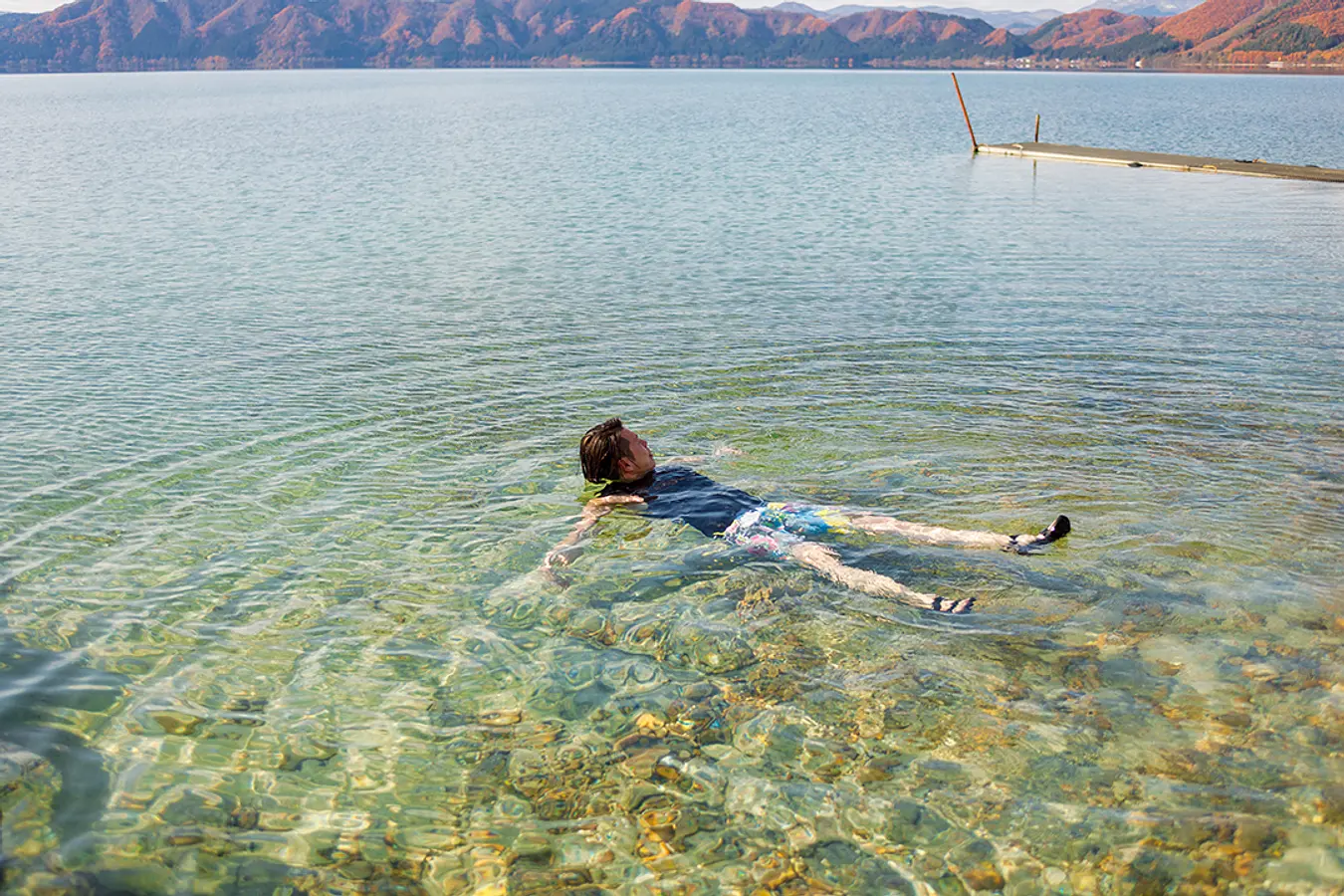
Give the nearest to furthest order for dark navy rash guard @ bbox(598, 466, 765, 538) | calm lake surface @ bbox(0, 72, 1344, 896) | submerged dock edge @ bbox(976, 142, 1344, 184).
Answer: calm lake surface @ bbox(0, 72, 1344, 896)
dark navy rash guard @ bbox(598, 466, 765, 538)
submerged dock edge @ bbox(976, 142, 1344, 184)

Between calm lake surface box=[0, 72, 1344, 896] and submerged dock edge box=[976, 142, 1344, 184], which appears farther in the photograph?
submerged dock edge box=[976, 142, 1344, 184]

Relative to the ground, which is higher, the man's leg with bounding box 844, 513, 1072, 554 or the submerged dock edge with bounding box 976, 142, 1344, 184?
the submerged dock edge with bounding box 976, 142, 1344, 184

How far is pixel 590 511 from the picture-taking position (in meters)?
10.4

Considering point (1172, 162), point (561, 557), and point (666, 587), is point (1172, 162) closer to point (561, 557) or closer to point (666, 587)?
point (666, 587)

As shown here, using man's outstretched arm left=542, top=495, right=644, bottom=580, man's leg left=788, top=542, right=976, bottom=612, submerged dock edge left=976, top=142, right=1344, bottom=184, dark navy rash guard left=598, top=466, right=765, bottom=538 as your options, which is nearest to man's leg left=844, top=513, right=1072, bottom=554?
man's leg left=788, top=542, right=976, bottom=612

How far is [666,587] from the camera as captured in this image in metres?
9.49

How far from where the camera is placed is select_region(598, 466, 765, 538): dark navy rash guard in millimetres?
10086

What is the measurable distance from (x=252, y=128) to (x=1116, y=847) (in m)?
93.9

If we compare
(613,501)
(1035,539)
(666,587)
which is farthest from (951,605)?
(613,501)

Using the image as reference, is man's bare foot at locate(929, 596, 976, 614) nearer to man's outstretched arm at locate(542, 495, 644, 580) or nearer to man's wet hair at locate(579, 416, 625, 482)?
man's outstretched arm at locate(542, 495, 644, 580)

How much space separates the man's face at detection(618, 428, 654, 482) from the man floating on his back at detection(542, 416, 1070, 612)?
0.01 m

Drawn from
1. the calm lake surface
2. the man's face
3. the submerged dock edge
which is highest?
the submerged dock edge

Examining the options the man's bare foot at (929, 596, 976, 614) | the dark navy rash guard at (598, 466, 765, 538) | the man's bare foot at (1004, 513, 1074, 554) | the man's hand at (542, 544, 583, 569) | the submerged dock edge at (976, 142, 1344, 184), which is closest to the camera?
the man's bare foot at (929, 596, 976, 614)

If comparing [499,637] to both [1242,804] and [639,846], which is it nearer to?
[639,846]
